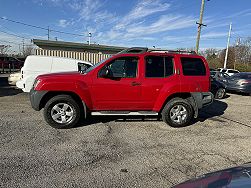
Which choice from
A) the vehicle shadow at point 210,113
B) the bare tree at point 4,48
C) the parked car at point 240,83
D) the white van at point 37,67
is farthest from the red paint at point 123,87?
the bare tree at point 4,48

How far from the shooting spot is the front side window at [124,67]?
5820mm

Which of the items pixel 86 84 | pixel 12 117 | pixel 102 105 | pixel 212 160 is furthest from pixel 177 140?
pixel 12 117

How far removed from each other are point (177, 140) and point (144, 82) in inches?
68.6

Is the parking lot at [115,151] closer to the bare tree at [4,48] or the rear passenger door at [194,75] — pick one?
the rear passenger door at [194,75]

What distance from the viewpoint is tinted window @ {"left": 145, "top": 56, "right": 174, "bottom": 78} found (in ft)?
19.5

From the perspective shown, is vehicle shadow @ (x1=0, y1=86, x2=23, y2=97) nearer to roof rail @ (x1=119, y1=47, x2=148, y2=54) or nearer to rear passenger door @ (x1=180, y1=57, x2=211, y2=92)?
roof rail @ (x1=119, y1=47, x2=148, y2=54)

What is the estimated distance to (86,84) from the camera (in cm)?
566

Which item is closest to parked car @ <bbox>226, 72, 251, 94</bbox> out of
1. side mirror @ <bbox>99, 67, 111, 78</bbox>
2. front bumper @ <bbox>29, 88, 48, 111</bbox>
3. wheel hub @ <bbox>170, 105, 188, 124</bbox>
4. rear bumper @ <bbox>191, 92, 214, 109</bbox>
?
rear bumper @ <bbox>191, 92, 214, 109</bbox>

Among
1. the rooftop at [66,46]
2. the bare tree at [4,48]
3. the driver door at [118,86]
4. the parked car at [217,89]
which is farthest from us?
the bare tree at [4,48]

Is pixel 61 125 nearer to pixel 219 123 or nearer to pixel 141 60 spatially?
pixel 141 60

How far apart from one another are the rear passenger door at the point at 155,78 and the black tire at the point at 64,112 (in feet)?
5.97

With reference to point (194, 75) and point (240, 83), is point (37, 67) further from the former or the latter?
point (240, 83)

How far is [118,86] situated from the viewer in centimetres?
576

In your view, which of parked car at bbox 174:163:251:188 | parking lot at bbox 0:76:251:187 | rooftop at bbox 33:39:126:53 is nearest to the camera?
parked car at bbox 174:163:251:188
